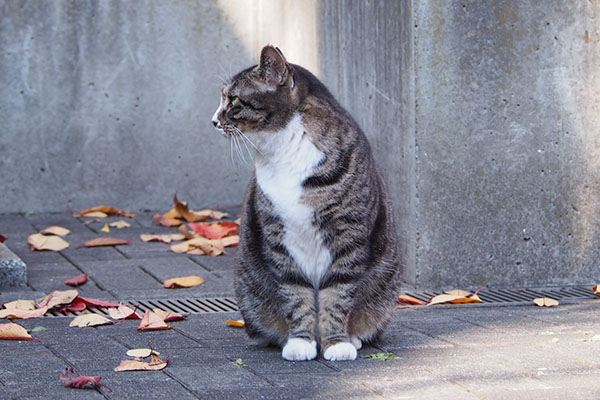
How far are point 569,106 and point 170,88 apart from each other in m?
3.42

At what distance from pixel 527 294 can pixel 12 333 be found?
2502mm

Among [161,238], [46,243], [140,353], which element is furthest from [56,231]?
[140,353]

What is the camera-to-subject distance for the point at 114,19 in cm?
679

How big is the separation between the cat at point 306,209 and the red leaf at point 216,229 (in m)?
2.37

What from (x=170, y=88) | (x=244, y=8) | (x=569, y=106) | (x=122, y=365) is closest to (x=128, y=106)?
(x=170, y=88)

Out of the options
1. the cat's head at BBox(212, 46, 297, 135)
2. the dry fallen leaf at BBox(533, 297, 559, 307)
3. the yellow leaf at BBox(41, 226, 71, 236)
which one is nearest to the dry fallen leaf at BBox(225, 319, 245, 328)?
the cat's head at BBox(212, 46, 297, 135)

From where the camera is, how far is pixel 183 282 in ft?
15.2

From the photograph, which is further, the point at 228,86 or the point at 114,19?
the point at 114,19

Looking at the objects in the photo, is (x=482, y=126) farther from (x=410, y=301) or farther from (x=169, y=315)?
(x=169, y=315)

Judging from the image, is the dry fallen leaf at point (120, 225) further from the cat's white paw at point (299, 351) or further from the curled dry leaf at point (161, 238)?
the cat's white paw at point (299, 351)

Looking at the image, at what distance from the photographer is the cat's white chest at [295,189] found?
3232 millimetres

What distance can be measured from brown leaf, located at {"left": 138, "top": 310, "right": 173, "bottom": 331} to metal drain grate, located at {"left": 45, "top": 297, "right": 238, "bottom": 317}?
12.3 inches

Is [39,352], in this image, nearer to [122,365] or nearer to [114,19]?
[122,365]

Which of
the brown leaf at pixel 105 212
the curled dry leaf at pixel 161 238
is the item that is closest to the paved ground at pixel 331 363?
the curled dry leaf at pixel 161 238
